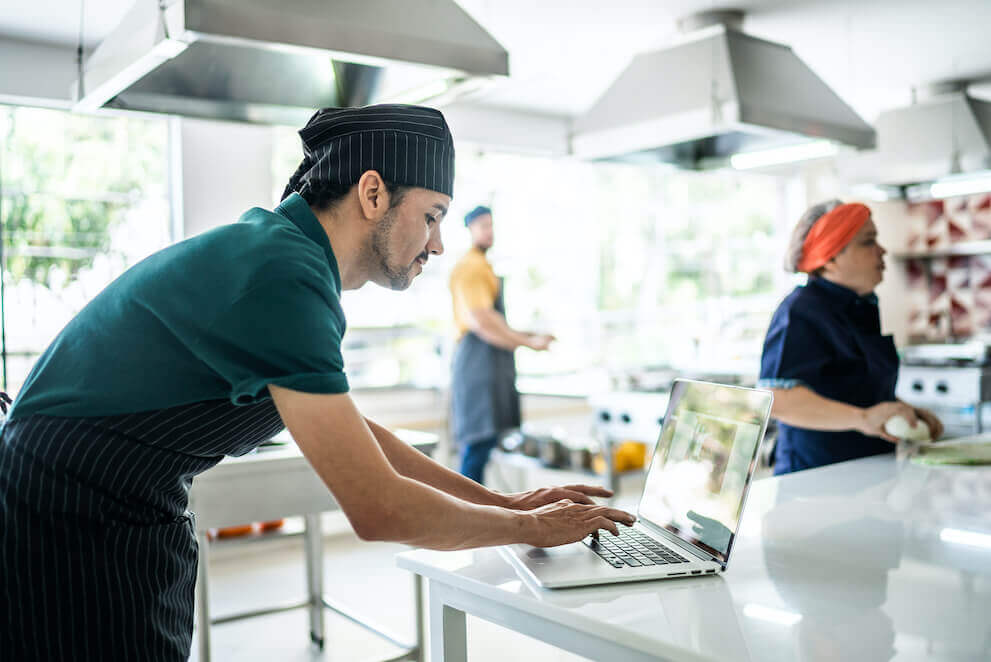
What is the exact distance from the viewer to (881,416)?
6.49 ft

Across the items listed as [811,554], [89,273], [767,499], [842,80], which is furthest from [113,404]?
[842,80]

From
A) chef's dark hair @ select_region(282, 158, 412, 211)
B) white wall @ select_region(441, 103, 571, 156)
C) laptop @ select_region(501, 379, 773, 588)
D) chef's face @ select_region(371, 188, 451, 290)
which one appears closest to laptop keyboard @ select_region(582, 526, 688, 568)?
laptop @ select_region(501, 379, 773, 588)

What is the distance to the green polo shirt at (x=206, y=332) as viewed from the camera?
945 millimetres

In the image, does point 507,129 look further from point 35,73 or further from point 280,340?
point 280,340

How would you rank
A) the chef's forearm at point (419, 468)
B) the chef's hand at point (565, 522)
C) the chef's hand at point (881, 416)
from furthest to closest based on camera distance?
the chef's hand at point (881, 416) < the chef's forearm at point (419, 468) < the chef's hand at point (565, 522)

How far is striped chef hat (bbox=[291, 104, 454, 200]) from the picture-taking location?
3.81ft

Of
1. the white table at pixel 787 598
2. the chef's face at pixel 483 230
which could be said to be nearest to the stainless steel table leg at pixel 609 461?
the chef's face at pixel 483 230

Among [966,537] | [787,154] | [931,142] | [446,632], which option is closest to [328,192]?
[446,632]

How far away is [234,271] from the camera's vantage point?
38.6 inches

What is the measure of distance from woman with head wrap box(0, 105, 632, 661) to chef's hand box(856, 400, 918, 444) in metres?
1.09

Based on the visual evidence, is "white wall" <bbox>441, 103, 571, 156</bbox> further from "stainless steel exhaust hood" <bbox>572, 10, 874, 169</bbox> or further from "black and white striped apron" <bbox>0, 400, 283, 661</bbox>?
"black and white striped apron" <bbox>0, 400, 283, 661</bbox>

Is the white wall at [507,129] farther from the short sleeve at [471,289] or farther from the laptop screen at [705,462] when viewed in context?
the laptop screen at [705,462]

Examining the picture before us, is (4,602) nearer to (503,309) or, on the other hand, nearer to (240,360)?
(240,360)

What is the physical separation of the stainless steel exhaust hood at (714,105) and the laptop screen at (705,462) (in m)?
1.65
